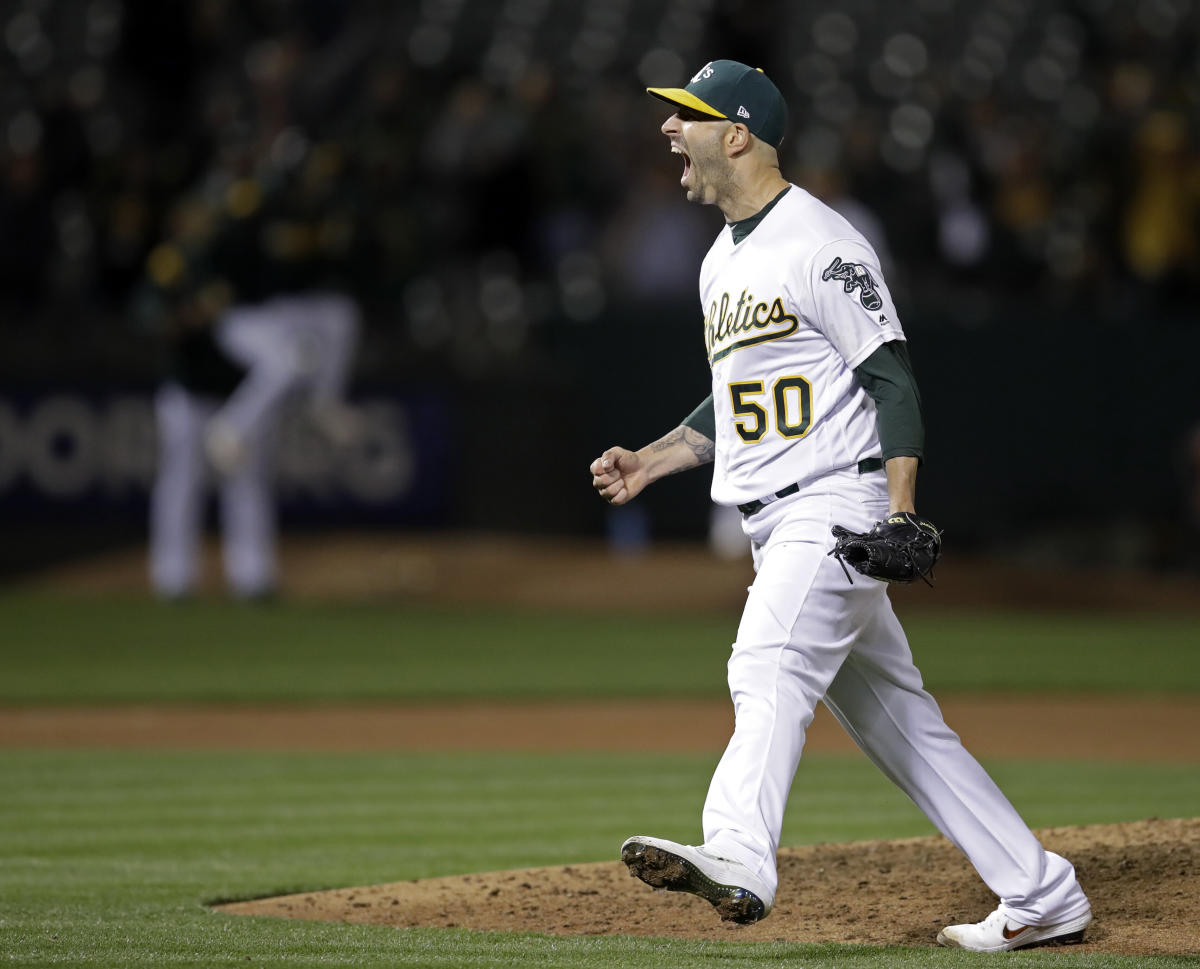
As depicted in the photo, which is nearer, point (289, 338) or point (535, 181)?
point (289, 338)

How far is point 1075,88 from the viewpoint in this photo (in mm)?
18109

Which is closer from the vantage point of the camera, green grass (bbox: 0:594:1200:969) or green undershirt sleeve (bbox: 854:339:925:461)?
green undershirt sleeve (bbox: 854:339:925:461)

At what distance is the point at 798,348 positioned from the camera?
4281 millimetres

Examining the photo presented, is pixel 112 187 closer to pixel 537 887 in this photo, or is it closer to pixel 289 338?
pixel 289 338

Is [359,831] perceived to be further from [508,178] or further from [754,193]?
[508,178]

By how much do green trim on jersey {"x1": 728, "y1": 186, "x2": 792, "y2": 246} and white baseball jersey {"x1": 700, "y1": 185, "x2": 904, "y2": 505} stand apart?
3 centimetres

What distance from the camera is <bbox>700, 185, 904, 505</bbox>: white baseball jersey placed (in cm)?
419

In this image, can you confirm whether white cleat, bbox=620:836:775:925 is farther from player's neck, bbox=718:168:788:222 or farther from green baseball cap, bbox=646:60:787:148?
green baseball cap, bbox=646:60:787:148

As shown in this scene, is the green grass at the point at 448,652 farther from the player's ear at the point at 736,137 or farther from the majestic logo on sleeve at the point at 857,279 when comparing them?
the majestic logo on sleeve at the point at 857,279

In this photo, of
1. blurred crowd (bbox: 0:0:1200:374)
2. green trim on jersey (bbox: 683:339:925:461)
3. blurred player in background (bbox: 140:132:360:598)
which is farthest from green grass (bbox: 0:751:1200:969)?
blurred crowd (bbox: 0:0:1200:374)

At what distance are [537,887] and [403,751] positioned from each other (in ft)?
12.4

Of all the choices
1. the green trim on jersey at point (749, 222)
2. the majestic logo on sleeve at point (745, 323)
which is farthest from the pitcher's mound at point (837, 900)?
the green trim on jersey at point (749, 222)

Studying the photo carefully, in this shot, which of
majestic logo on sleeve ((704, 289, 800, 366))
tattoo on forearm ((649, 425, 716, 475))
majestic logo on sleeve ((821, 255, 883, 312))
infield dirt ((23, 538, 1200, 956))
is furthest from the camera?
infield dirt ((23, 538, 1200, 956))

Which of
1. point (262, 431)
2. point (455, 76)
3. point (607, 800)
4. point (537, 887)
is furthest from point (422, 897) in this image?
point (455, 76)
